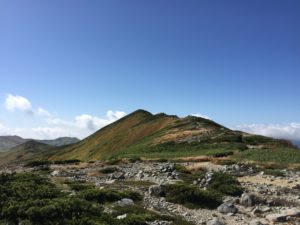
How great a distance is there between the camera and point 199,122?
98000 mm

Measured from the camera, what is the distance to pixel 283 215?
2041 centimetres

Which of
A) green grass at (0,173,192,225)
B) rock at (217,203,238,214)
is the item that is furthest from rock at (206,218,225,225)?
rock at (217,203,238,214)

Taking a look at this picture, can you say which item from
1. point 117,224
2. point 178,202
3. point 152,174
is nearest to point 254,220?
point 178,202

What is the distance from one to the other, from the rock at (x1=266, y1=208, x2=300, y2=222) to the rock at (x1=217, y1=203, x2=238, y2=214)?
6.61ft

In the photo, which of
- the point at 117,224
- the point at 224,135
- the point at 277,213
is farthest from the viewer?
the point at 224,135

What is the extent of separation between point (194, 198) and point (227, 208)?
2768mm

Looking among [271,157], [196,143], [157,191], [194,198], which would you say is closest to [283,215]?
[194,198]

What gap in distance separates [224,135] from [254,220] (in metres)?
53.6

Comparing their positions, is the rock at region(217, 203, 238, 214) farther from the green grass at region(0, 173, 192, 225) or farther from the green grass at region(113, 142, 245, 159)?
the green grass at region(113, 142, 245, 159)

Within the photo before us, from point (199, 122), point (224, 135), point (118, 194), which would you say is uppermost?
point (199, 122)

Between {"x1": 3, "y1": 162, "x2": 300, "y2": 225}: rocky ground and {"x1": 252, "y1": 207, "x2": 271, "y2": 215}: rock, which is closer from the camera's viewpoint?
{"x1": 3, "y1": 162, "x2": 300, "y2": 225}: rocky ground

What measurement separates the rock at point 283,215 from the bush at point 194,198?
396 centimetres

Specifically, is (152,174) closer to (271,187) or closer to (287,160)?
(271,187)

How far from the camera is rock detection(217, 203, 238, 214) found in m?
21.9
